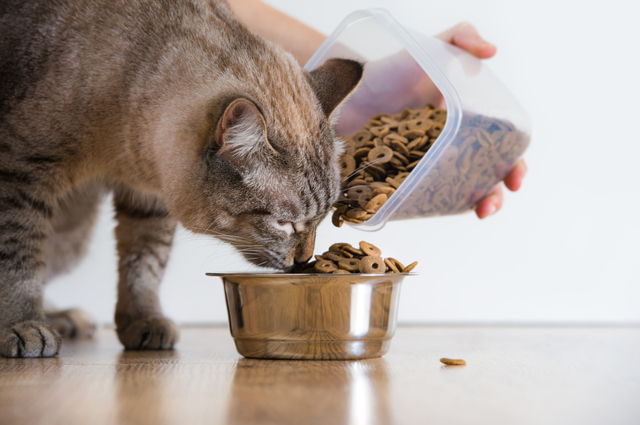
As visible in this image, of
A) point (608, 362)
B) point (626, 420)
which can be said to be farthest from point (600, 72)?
point (626, 420)

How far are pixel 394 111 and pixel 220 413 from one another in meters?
1.27

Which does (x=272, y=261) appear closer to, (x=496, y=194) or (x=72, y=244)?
(x=496, y=194)

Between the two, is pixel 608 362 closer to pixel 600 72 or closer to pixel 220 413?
pixel 220 413

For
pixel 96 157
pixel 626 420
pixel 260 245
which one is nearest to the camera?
pixel 626 420

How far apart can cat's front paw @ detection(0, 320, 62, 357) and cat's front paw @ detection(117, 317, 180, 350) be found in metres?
0.25

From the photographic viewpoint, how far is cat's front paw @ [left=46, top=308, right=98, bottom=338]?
1833 mm

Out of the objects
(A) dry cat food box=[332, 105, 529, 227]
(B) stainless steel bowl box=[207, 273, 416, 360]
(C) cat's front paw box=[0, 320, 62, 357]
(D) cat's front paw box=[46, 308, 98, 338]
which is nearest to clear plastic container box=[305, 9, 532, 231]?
(A) dry cat food box=[332, 105, 529, 227]

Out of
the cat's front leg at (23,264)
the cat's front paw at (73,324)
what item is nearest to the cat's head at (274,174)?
the cat's front leg at (23,264)

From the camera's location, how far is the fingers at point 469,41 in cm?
169

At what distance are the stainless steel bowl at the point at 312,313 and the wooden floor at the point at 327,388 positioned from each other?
1.4 inches

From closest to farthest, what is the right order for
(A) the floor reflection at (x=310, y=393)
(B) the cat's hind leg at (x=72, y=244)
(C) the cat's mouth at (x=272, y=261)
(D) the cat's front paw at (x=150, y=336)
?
(A) the floor reflection at (x=310, y=393) < (C) the cat's mouth at (x=272, y=261) < (D) the cat's front paw at (x=150, y=336) < (B) the cat's hind leg at (x=72, y=244)

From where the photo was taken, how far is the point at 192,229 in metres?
1.40

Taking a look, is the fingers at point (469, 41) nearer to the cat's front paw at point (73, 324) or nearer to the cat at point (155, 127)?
the cat at point (155, 127)

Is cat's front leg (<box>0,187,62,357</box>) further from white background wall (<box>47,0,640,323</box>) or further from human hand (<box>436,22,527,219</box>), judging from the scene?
human hand (<box>436,22,527,219</box>)
